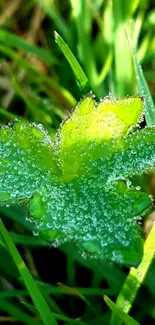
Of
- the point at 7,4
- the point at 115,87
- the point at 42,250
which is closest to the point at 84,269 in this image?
the point at 42,250

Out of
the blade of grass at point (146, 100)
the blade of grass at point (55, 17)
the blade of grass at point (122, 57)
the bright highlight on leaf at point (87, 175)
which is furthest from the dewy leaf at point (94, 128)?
the blade of grass at point (55, 17)

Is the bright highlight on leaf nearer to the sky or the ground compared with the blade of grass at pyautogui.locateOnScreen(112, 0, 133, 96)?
nearer to the ground

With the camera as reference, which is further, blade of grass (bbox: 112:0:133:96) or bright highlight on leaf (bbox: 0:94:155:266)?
blade of grass (bbox: 112:0:133:96)

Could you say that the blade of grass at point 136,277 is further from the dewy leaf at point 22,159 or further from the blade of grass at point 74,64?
the blade of grass at point 74,64

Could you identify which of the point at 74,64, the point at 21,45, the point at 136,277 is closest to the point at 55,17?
the point at 21,45

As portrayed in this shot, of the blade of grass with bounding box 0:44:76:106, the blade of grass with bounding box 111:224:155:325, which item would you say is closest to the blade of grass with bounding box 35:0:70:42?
the blade of grass with bounding box 0:44:76:106

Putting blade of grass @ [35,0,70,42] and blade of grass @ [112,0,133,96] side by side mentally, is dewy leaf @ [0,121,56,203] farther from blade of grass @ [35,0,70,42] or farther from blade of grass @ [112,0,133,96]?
blade of grass @ [35,0,70,42]

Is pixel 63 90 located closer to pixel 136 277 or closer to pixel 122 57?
pixel 122 57
